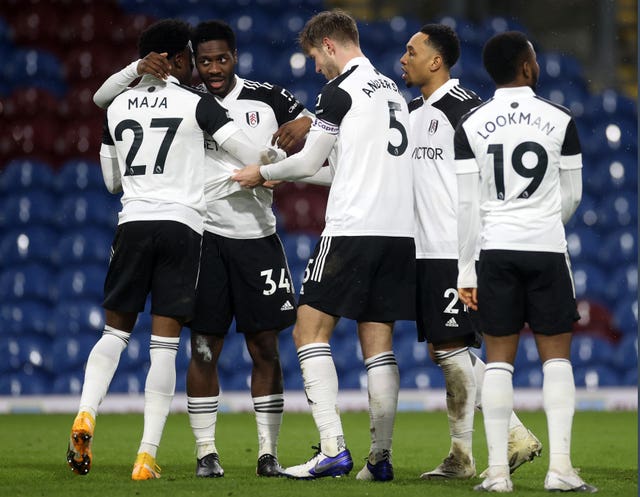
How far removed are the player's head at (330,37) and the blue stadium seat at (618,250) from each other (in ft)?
20.9

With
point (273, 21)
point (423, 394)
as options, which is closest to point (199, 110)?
point (423, 394)

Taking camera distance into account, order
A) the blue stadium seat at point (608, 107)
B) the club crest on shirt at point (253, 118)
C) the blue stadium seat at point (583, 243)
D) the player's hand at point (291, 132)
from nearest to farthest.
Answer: the player's hand at point (291, 132)
the club crest on shirt at point (253, 118)
the blue stadium seat at point (583, 243)
the blue stadium seat at point (608, 107)

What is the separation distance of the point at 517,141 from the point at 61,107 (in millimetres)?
7501

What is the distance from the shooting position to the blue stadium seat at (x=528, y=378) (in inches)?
396

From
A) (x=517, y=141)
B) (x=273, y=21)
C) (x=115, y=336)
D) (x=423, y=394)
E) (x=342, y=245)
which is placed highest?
(x=273, y=21)

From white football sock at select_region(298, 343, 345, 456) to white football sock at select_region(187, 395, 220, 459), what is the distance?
1.83ft

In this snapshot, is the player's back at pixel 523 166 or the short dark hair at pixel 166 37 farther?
the short dark hair at pixel 166 37

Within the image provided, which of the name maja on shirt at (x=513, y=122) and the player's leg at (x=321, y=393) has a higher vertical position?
the name maja on shirt at (x=513, y=122)

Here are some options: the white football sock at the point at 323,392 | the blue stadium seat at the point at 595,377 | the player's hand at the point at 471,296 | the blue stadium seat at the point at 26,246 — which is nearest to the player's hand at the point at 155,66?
the white football sock at the point at 323,392

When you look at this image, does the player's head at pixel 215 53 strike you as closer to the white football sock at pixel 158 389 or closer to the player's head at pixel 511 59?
the white football sock at pixel 158 389

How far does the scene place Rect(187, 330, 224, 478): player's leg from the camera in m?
5.14

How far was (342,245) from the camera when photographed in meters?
4.82

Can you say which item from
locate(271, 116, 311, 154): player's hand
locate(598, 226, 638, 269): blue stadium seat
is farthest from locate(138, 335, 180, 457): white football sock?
locate(598, 226, 638, 269): blue stadium seat

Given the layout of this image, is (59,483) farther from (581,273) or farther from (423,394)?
(581,273)
